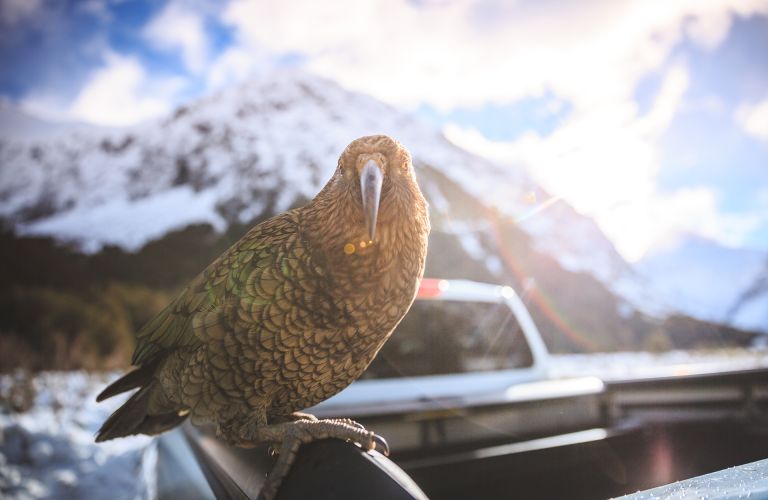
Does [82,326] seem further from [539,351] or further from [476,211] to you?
[539,351]

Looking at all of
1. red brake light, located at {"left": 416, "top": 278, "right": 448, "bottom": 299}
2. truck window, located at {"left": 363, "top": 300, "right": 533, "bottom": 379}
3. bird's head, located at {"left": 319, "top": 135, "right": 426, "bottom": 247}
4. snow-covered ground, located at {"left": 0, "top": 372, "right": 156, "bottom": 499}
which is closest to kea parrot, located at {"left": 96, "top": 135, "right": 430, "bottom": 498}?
bird's head, located at {"left": 319, "top": 135, "right": 426, "bottom": 247}

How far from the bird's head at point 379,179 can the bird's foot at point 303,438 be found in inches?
13.9

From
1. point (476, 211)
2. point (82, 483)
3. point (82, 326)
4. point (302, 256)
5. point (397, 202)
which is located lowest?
point (82, 326)

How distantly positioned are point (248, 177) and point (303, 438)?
3.78 meters

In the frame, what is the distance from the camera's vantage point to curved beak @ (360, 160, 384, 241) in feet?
2.92

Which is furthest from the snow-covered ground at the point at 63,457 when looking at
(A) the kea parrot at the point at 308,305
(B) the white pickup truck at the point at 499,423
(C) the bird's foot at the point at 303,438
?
(C) the bird's foot at the point at 303,438

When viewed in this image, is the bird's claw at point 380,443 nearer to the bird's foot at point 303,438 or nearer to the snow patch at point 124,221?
the bird's foot at point 303,438

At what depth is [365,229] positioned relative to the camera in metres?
0.97

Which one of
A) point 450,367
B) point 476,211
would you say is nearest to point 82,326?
point 476,211

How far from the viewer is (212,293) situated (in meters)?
1.13

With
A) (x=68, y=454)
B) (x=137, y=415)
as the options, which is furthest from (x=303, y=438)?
(x=68, y=454)

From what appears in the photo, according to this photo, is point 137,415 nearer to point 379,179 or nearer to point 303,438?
point 303,438

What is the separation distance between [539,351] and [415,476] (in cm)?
210

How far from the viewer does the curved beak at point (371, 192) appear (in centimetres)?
89
